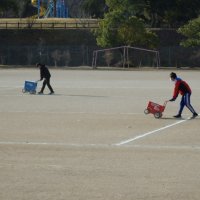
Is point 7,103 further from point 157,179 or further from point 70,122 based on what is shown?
point 157,179

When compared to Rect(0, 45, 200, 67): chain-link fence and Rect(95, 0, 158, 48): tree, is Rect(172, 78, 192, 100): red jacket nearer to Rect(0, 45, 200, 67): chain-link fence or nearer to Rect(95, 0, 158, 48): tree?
Rect(95, 0, 158, 48): tree

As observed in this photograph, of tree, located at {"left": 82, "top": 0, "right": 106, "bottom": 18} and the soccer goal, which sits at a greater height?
tree, located at {"left": 82, "top": 0, "right": 106, "bottom": 18}

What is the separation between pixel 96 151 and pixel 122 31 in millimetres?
56655

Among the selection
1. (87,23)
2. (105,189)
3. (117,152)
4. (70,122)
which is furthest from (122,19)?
(105,189)

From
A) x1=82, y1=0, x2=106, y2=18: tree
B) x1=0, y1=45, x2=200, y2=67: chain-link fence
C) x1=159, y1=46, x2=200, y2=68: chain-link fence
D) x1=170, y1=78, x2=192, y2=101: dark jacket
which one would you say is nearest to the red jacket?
x1=170, y1=78, x2=192, y2=101: dark jacket

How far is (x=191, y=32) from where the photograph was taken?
73.6 meters

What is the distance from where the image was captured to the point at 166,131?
21.0 meters

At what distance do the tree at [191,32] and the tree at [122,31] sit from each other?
10.3ft

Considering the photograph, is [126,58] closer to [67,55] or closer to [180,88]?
[67,55]

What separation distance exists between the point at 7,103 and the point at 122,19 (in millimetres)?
44679

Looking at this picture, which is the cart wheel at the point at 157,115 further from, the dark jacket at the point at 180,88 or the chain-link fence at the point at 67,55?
the chain-link fence at the point at 67,55

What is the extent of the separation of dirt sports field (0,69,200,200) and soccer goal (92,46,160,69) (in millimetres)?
43070

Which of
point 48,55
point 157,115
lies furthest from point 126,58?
point 157,115

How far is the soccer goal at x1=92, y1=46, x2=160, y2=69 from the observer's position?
74.4 metres
